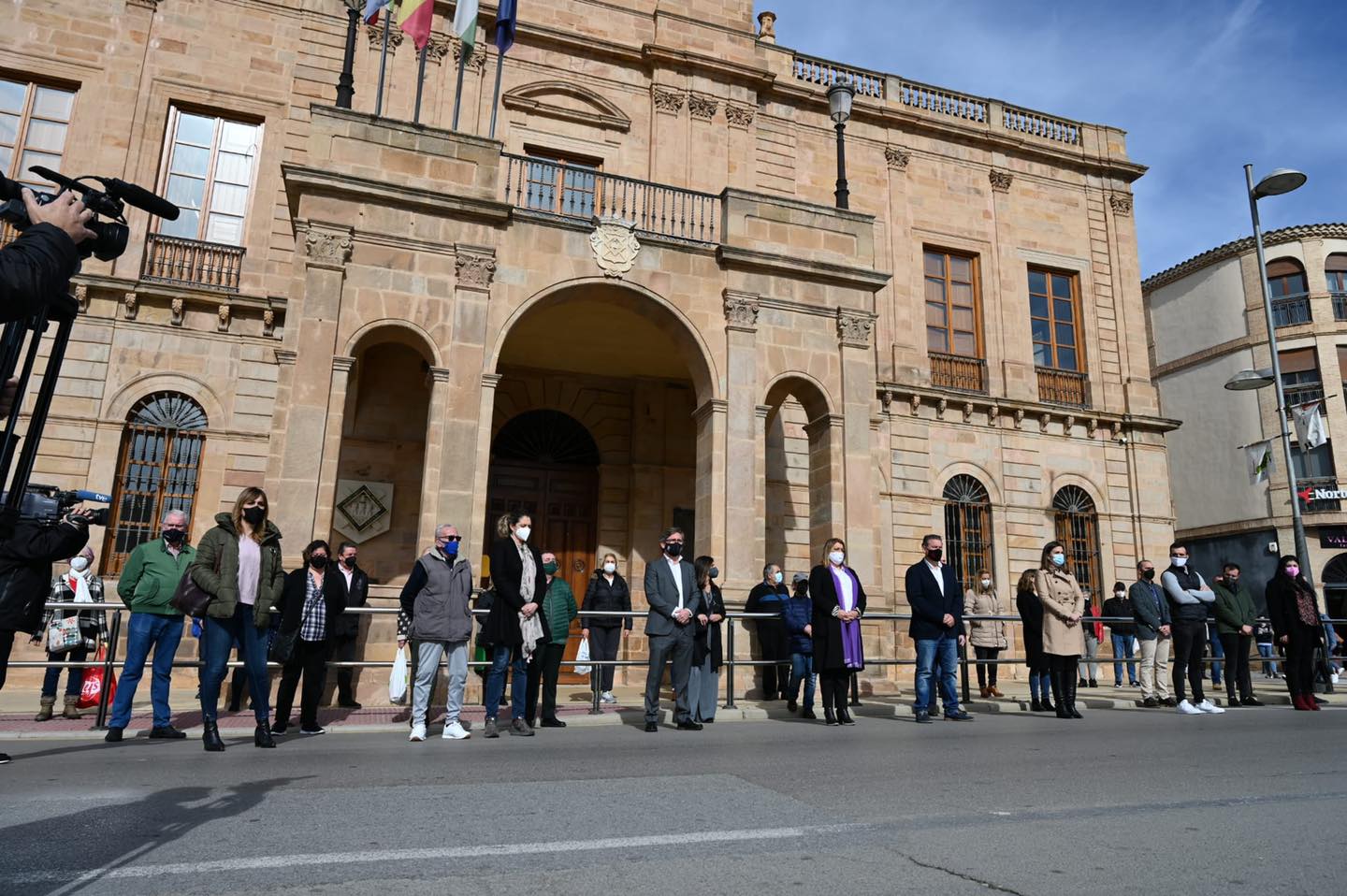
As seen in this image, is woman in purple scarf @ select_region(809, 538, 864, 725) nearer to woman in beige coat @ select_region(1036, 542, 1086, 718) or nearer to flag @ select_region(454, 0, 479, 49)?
woman in beige coat @ select_region(1036, 542, 1086, 718)

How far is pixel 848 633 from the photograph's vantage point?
29.0 feet

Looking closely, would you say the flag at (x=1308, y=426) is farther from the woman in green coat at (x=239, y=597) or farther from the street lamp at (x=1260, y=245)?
the woman in green coat at (x=239, y=597)

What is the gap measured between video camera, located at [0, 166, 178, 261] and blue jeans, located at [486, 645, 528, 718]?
5586 mm

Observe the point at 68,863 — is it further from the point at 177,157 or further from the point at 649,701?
the point at 177,157

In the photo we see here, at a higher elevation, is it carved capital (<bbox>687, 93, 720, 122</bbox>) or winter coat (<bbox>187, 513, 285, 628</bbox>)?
carved capital (<bbox>687, 93, 720, 122</bbox>)

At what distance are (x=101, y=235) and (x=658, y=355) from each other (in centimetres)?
1294

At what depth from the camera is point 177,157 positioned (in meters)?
15.9

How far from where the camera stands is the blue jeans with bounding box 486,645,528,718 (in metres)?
7.77

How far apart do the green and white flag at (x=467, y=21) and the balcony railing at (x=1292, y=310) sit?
28584mm

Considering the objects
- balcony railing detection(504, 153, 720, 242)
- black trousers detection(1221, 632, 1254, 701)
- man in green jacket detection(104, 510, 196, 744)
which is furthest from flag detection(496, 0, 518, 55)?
black trousers detection(1221, 632, 1254, 701)

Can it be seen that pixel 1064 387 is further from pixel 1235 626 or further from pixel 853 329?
pixel 1235 626

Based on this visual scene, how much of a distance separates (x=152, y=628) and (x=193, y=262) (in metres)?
10.5

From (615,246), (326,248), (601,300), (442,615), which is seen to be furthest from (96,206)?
(601,300)

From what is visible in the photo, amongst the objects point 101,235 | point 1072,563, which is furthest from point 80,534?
point 1072,563
